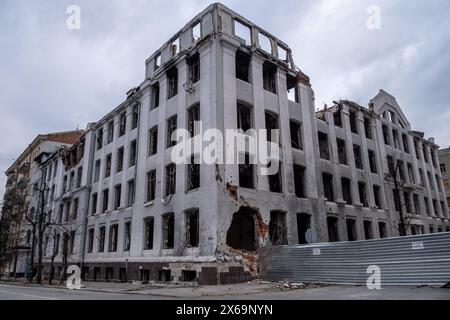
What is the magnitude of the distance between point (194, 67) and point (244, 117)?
4430mm

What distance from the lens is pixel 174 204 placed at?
19547mm

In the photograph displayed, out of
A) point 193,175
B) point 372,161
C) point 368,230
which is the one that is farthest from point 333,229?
point 193,175

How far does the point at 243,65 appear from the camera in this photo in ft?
73.9

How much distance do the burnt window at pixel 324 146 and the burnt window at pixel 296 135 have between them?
4128 millimetres

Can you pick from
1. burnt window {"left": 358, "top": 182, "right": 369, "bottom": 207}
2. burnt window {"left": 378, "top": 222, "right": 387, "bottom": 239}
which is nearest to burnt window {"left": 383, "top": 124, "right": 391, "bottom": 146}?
burnt window {"left": 358, "top": 182, "right": 369, "bottom": 207}

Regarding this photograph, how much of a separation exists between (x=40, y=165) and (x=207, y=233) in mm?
35879

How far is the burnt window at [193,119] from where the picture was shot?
1965 cm

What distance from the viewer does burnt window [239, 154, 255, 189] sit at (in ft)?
62.8

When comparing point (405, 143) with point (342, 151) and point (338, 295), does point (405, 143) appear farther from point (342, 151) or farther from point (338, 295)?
point (338, 295)

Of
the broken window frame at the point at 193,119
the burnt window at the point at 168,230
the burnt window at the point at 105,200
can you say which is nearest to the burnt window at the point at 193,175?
the broken window frame at the point at 193,119

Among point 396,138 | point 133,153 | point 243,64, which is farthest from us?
point 396,138

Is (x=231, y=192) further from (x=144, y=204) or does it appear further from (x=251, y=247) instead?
(x=144, y=204)

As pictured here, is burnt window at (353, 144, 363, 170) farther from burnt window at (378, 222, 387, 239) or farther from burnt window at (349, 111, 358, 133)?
burnt window at (378, 222, 387, 239)

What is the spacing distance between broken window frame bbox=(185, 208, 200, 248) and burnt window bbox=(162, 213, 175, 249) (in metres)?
1.78
